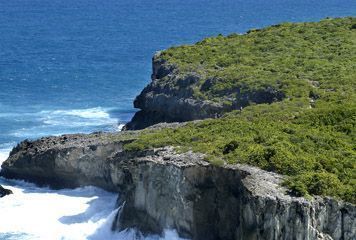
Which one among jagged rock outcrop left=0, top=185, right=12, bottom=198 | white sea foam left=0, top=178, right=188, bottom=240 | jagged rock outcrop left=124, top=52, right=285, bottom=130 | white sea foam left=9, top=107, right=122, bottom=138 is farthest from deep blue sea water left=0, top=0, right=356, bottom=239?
jagged rock outcrop left=124, top=52, right=285, bottom=130

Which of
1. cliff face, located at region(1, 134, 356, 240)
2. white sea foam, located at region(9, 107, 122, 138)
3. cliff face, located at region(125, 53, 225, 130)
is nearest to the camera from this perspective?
cliff face, located at region(1, 134, 356, 240)

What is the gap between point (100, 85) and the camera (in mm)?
120938

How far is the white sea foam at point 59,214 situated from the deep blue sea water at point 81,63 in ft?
6.69

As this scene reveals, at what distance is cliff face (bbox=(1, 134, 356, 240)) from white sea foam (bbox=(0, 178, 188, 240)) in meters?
0.93

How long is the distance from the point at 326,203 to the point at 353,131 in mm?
12178

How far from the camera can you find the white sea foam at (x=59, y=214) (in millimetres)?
65688

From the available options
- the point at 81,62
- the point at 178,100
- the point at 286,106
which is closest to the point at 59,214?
the point at 178,100

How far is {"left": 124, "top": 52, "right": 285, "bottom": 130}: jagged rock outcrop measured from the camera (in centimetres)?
8000

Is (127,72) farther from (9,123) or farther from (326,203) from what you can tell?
(326,203)

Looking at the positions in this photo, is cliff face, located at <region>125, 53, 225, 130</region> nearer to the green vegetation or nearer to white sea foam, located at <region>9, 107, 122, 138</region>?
the green vegetation


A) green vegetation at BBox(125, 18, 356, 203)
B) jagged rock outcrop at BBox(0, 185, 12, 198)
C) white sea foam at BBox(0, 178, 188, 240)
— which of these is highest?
green vegetation at BBox(125, 18, 356, 203)

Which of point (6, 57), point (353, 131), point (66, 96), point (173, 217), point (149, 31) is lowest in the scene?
point (173, 217)

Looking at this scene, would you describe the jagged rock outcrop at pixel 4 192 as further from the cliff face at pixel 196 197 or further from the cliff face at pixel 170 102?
the cliff face at pixel 170 102

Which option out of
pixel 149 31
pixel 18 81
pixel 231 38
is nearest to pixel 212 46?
pixel 231 38
